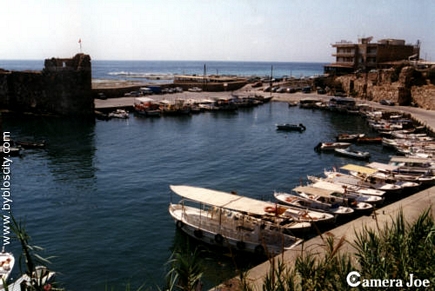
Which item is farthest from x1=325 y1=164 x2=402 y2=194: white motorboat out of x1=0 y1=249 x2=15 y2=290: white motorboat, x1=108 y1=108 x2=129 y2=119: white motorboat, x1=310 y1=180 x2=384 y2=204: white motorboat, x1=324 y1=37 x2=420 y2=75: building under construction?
x1=324 y1=37 x2=420 y2=75: building under construction

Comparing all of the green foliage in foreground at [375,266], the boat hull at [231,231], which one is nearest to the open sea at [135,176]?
the boat hull at [231,231]

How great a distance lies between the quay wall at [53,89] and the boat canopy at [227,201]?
47.3m

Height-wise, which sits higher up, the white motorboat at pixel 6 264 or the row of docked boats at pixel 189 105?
the row of docked boats at pixel 189 105

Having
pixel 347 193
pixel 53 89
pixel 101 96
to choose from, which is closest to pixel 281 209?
pixel 347 193

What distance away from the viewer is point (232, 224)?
23.5 meters

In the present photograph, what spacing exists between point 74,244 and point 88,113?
46593 mm

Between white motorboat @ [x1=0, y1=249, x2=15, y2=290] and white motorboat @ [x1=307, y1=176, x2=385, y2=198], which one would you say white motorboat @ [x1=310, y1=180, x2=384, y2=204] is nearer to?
white motorboat @ [x1=307, y1=176, x2=385, y2=198]

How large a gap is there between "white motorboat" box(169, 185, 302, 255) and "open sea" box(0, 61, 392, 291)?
97 centimetres

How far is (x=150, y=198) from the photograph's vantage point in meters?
30.9

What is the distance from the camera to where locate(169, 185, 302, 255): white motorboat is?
22219 millimetres

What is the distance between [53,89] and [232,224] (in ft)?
179

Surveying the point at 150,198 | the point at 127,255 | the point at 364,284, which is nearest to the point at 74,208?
the point at 150,198

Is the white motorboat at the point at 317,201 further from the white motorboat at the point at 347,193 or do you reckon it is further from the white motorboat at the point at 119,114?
the white motorboat at the point at 119,114

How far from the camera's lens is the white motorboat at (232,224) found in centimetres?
2222
